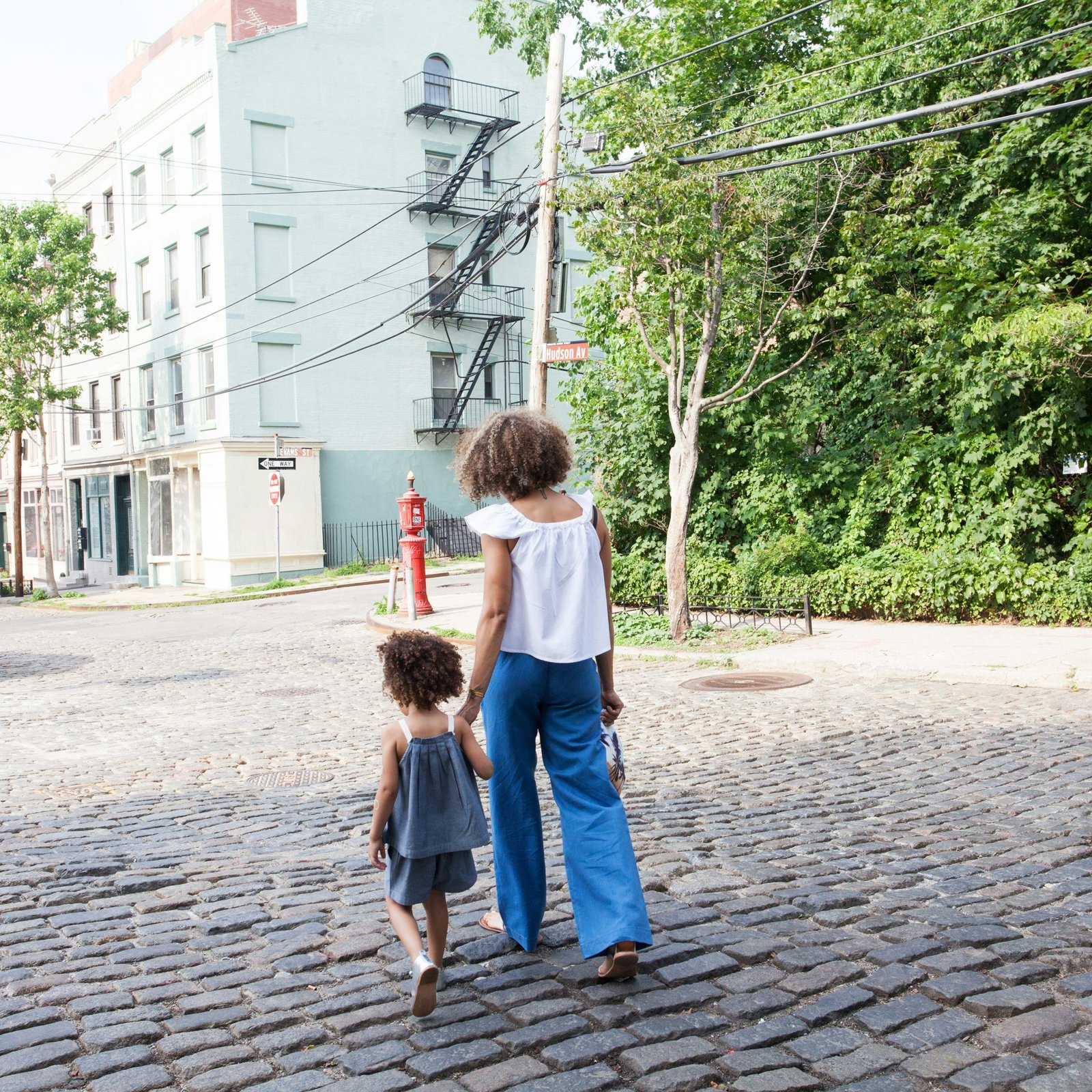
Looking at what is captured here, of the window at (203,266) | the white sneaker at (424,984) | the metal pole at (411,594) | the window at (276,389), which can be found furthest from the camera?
the window at (203,266)

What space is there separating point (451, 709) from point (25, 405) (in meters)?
24.2

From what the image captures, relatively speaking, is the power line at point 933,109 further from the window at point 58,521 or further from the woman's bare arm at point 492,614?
the window at point 58,521

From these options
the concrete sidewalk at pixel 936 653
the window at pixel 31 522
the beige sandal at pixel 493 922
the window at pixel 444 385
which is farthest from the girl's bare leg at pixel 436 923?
the window at pixel 31 522

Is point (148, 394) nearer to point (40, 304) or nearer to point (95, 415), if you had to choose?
point (40, 304)

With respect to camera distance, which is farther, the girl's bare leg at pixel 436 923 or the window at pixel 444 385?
the window at pixel 444 385

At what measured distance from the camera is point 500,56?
111 feet

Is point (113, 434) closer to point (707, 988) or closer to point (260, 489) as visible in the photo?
point (260, 489)

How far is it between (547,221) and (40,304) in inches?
863

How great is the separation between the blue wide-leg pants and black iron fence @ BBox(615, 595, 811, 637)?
958cm

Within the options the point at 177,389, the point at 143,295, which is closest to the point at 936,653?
the point at 177,389

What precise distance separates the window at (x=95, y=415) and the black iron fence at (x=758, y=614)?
26775 mm

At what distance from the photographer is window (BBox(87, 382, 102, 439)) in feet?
120

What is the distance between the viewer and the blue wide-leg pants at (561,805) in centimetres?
359

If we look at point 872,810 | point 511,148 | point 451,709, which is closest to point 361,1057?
point 872,810
